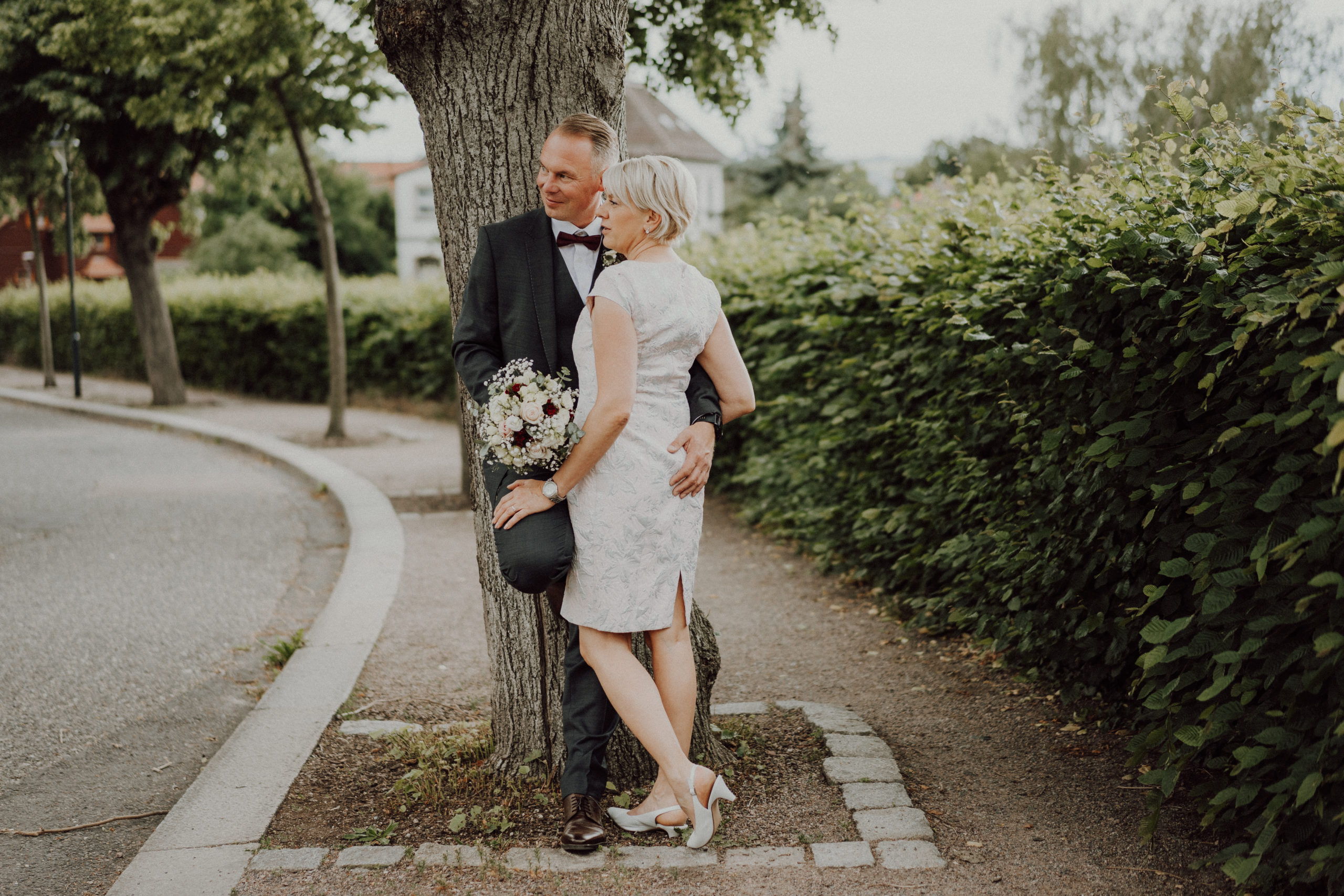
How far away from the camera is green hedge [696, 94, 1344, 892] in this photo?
2.64m

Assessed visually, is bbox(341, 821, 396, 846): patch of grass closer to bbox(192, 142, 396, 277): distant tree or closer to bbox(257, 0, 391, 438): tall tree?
bbox(257, 0, 391, 438): tall tree

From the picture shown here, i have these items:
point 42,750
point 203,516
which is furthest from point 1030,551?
point 203,516

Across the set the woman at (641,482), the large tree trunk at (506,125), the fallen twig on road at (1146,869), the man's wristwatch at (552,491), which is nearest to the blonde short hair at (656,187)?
the woman at (641,482)

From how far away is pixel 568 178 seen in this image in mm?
3373

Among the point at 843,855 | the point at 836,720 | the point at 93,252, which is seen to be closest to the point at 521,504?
the point at 843,855

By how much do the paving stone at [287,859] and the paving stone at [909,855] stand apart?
1.66 m

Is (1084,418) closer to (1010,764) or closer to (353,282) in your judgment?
(1010,764)

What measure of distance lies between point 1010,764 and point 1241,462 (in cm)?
158

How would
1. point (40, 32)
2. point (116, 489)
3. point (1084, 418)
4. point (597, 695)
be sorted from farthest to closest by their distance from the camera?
point (40, 32)
point (116, 489)
point (1084, 418)
point (597, 695)

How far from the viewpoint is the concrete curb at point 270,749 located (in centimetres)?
327

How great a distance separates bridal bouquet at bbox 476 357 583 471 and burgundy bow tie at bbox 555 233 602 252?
455 mm

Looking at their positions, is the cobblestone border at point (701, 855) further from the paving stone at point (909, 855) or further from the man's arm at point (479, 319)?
the man's arm at point (479, 319)

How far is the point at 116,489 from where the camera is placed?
11195 mm

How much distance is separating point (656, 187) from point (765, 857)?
6.41ft
